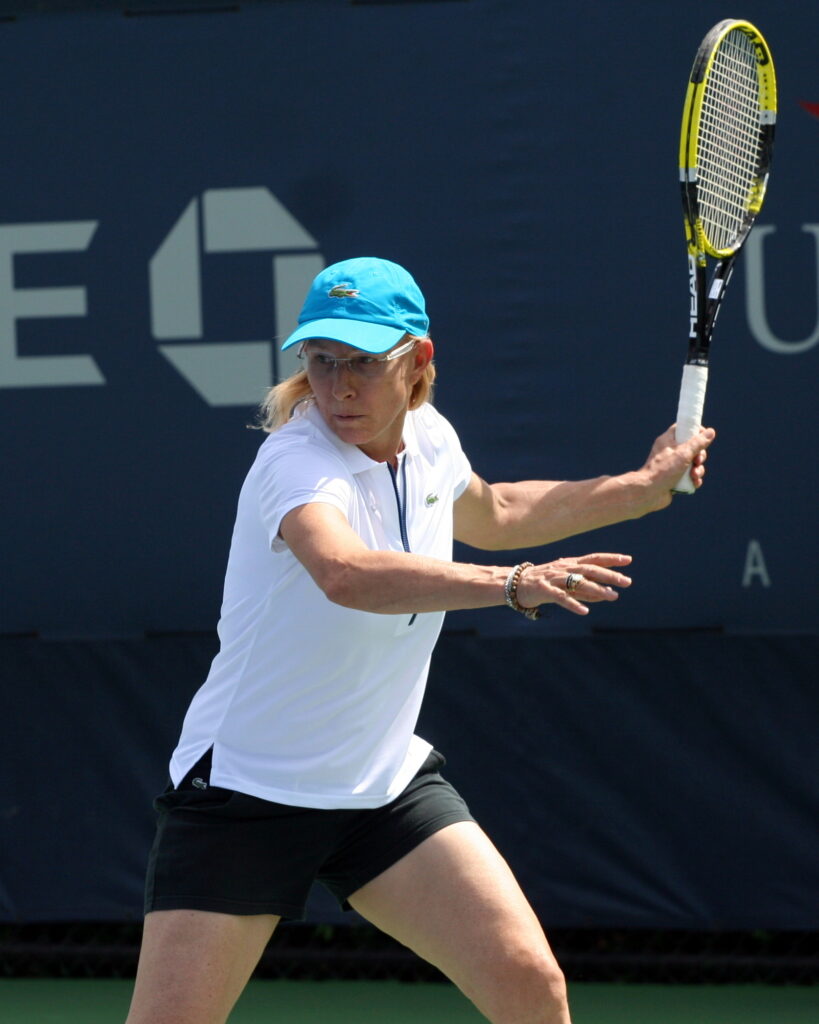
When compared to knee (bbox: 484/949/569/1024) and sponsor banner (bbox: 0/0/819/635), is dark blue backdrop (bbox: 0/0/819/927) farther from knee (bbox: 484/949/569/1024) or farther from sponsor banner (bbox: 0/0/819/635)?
knee (bbox: 484/949/569/1024)

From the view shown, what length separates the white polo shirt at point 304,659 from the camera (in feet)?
7.34

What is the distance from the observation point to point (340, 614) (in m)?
2.24

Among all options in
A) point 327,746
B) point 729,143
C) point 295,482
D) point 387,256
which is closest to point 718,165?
point 729,143

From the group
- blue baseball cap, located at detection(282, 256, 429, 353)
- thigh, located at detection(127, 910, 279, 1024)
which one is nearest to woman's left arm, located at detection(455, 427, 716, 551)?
blue baseball cap, located at detection(282, 256, 429, 353)

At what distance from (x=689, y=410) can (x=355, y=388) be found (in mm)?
620

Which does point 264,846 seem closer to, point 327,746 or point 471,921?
point 327,746

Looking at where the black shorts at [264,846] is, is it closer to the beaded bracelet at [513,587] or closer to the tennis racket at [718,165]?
the beaded bracelet at [513,587]

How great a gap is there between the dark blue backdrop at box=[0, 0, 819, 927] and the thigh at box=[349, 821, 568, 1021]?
4.63ft

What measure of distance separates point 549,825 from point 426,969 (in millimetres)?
503

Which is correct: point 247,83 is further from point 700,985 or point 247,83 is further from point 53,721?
point 700,985

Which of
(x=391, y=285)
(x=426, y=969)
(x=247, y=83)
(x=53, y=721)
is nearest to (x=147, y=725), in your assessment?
(x=53, y=721)

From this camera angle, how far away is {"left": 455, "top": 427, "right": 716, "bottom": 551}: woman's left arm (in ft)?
8.52

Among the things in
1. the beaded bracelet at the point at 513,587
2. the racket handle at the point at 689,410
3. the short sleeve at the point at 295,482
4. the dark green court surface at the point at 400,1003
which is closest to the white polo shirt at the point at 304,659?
the short sleeve at the point at 295,482

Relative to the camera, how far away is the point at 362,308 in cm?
227
